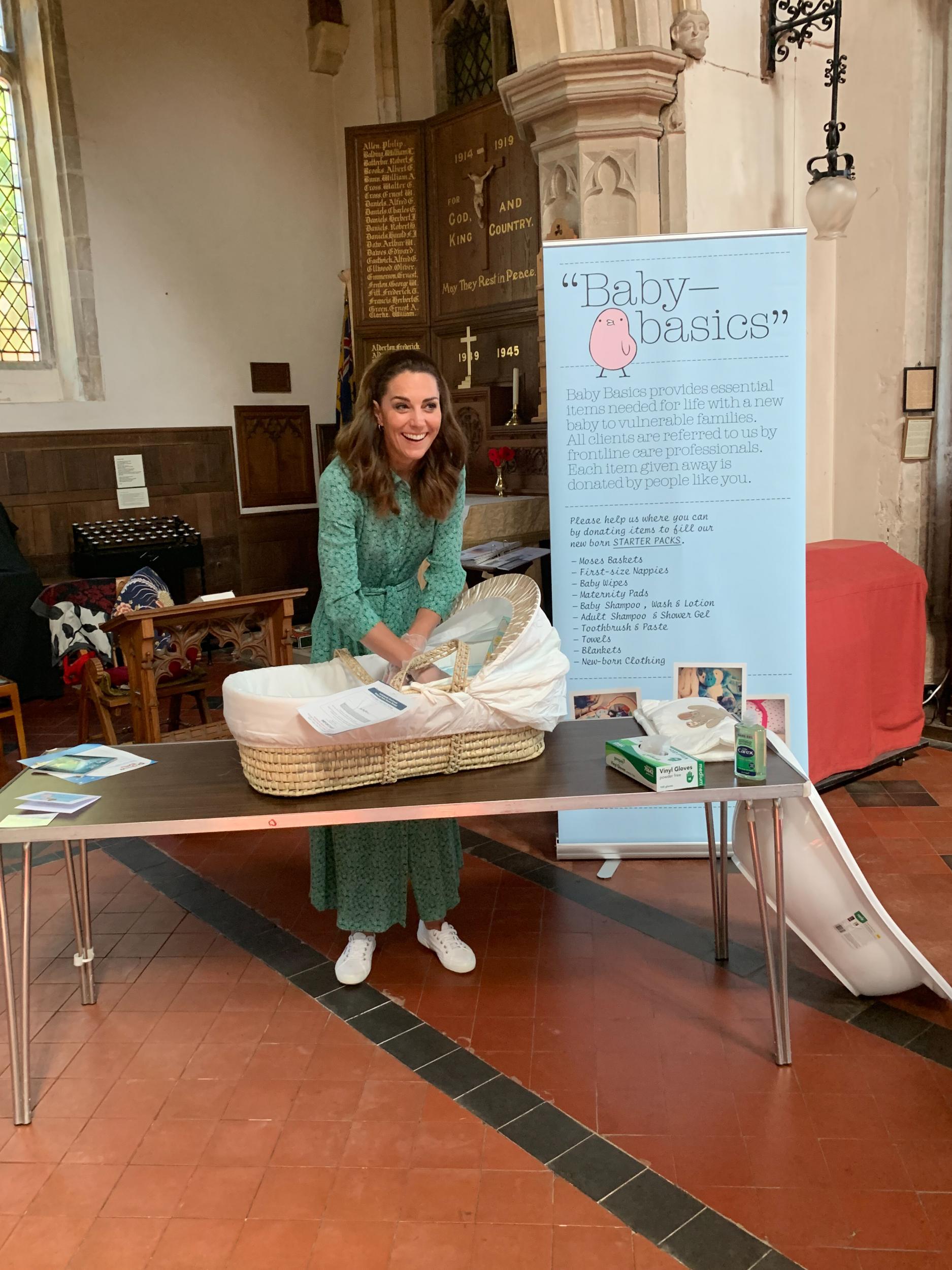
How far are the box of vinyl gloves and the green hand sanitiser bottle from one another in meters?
0.09

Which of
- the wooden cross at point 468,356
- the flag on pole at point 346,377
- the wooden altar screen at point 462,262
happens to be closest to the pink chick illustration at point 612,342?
the wooden altar screen at point 462,262

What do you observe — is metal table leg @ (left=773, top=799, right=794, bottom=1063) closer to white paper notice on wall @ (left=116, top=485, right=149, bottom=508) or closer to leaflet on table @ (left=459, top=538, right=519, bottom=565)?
leaflet on table @ (left=459, top=538, right=519, bottom=565)

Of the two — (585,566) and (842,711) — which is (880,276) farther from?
(585,566)

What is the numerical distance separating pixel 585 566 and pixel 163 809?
5.65ft

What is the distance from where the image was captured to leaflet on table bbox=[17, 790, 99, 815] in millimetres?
2422

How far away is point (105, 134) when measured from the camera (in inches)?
315

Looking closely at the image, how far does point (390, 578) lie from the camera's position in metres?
3.00

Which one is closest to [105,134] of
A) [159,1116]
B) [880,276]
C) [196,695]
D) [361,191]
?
[361,191]

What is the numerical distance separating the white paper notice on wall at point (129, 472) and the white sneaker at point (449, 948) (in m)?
6.06

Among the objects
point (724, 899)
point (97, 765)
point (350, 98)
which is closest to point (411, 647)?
point (97, 765)

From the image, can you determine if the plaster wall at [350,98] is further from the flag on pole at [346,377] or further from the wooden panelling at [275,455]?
the wooden panelling at [275,455]

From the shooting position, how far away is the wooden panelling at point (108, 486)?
7820mm

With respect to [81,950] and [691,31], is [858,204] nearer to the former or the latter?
[691,31]

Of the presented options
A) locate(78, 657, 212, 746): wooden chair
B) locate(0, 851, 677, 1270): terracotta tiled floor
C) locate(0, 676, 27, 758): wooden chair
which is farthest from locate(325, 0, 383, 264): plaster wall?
locate(0, 851, 677, 1270): terracotta tiled floor
